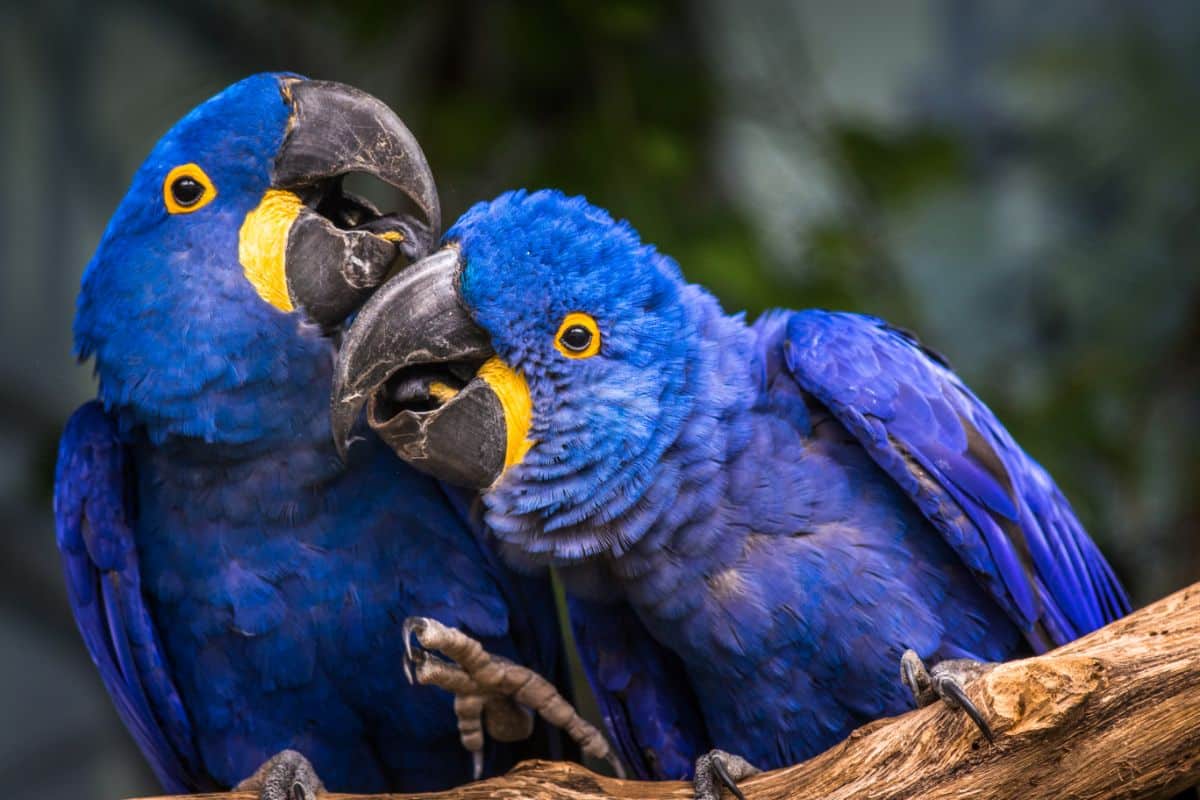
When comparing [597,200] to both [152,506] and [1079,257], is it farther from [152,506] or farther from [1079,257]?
[1079,257]

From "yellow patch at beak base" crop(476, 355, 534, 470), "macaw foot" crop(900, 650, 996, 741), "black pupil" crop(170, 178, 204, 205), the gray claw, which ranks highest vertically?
"black pupil" crop(170, 178, 204, 205)

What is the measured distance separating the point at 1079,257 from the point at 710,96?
1.94m

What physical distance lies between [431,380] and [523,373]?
15 centimetres

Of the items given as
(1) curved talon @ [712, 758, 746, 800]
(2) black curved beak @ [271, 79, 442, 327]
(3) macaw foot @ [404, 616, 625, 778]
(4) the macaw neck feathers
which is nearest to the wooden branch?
(1) curved talon @ [712, 758, 746, 800]

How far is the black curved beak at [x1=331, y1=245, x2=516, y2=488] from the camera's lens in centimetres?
178

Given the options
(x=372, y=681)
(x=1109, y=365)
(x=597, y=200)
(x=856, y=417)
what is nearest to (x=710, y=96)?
(x=597, y=200)

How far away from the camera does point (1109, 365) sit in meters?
3.81

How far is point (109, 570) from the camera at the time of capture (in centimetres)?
213

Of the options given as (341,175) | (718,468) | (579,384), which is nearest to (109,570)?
(341,175)

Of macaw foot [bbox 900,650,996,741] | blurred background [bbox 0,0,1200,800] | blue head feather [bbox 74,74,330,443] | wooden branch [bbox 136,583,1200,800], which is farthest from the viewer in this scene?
blurred background [bbox 0,0,1200,800]

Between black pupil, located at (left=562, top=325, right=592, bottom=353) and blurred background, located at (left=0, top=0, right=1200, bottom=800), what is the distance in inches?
46.4

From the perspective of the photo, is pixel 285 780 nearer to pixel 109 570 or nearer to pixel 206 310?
pixel 109 570

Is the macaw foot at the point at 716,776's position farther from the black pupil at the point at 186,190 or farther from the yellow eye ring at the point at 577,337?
the black pupil at the point at 186,190

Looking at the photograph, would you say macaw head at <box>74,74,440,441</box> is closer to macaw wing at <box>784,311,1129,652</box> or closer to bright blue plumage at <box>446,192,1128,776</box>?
bright blue plumage at <box>446,192,1128,776</box>
